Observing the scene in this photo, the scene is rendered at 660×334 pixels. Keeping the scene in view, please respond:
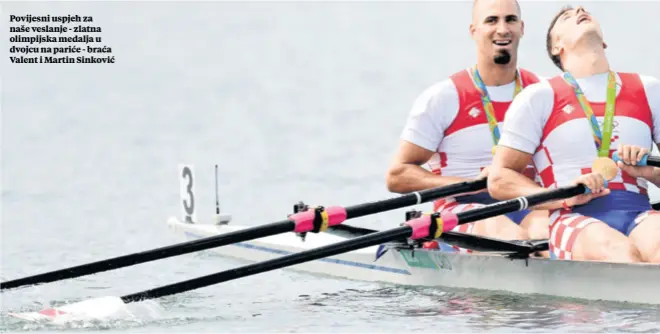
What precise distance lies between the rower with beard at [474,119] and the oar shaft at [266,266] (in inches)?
41.5

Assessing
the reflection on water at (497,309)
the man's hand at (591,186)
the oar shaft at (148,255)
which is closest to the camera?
the reflection on water at (497,309)

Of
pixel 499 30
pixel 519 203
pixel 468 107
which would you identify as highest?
pixel 499 30

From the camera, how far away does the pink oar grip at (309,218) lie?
7.89m

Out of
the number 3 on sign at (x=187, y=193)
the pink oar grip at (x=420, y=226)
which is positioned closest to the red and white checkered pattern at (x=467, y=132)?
the pink oar grip at (x=420, y=226)

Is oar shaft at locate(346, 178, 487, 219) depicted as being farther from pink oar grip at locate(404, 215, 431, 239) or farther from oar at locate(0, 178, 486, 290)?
pink oar grip at locate(404, 215, 431, 239)

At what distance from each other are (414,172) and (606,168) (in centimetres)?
166

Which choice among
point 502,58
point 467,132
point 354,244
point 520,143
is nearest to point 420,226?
point 354,244

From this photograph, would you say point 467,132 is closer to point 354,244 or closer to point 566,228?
point 566,228

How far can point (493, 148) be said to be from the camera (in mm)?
8328

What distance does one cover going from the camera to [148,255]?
7.52 metres

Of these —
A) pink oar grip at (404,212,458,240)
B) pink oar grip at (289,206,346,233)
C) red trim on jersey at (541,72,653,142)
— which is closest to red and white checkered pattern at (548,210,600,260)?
red trim on jersey at (541,72,653,142)

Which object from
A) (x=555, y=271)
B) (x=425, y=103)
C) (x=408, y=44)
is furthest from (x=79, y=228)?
(x=408, y=44)

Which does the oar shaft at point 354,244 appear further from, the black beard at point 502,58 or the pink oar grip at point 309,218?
the black beard at point 502,58

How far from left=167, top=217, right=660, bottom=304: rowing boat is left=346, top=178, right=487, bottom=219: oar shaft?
0.34 metres
